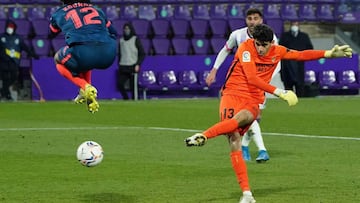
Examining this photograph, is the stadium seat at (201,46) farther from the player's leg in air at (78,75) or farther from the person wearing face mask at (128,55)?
the player's leg in air at (78,75)

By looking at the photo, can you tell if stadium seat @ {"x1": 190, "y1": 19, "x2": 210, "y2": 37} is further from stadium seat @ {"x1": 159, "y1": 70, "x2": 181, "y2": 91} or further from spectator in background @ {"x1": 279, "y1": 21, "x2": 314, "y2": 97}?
spectator in background @ {"x1": 279, "y1": 21, "x2": 314, "y2": 97}

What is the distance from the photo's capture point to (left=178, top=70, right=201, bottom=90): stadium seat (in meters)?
30.1

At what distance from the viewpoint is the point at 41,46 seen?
30.4 meters

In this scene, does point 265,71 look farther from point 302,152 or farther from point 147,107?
point 147,107

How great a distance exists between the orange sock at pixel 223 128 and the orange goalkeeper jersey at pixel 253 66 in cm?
46

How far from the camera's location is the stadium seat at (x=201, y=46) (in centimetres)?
3152

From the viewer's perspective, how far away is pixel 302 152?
15852 mm

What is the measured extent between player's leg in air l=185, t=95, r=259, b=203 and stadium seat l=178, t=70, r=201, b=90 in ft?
61.9

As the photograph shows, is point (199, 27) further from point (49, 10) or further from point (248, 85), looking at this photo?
point (248, 85)

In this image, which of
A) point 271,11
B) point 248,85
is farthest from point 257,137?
point 271,11

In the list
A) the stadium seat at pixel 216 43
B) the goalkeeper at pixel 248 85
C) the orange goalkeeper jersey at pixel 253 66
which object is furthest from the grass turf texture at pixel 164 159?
the stadium seat at pixel 216 43

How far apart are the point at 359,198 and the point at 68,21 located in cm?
405

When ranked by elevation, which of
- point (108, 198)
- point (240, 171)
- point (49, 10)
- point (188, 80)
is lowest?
point (188, 80)

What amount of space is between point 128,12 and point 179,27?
1.88 metres
